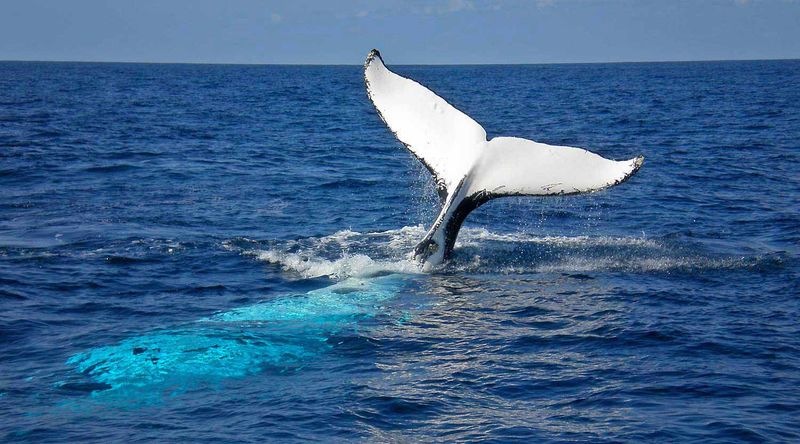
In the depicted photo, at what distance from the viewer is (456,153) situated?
12.5 metres

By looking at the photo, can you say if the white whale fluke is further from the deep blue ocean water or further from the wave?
the wave

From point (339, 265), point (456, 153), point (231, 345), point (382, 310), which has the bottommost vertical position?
point (231, 345)

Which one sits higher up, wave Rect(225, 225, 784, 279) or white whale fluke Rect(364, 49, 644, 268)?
white whale fluke Rect(364, 49, 644, 268)

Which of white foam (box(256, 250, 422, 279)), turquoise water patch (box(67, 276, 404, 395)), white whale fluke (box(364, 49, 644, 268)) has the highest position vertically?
white whale fluke (box(364, 49, 644, 268))

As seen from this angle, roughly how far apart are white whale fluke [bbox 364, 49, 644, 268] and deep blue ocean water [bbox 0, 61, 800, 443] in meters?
1.29

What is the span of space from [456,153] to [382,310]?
2271 mm

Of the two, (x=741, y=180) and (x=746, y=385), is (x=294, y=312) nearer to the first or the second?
(x=746, y=385)

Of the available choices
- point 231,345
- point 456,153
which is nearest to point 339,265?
point 456,153

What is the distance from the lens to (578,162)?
11.5 m

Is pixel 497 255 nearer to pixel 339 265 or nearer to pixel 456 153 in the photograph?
pixel 339 265

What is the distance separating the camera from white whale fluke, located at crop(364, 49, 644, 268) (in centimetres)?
1177

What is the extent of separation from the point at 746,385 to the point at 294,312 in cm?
508

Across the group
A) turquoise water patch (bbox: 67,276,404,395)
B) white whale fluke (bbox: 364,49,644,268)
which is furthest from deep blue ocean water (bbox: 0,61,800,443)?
white whale fluke (bbox: 364,49,644,268)

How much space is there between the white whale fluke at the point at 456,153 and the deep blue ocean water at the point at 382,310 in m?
1.29
